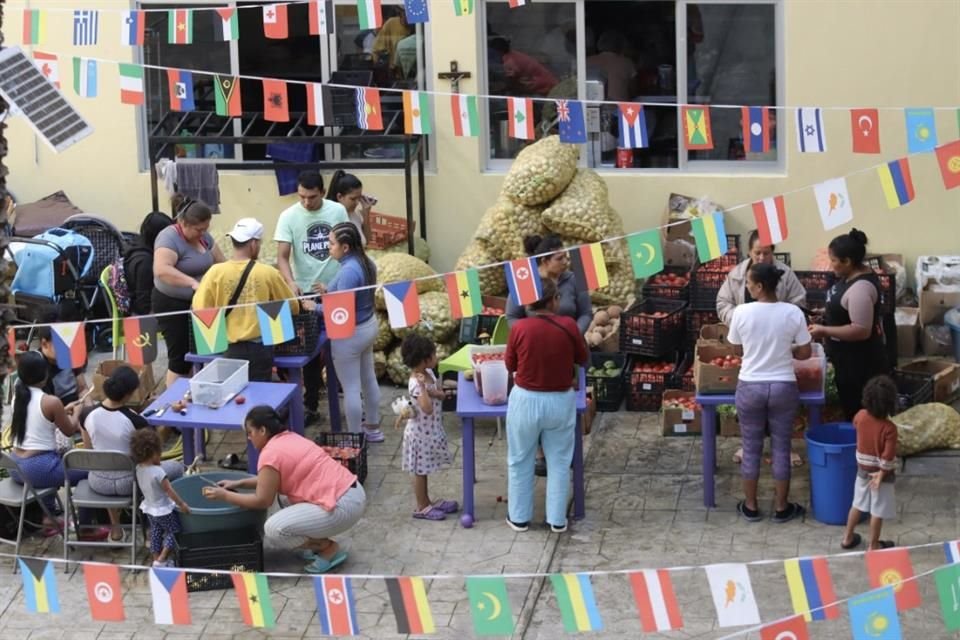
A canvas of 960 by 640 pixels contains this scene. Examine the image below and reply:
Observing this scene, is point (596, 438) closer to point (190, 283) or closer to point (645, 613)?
point (190, 283)

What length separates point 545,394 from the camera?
10.2 m

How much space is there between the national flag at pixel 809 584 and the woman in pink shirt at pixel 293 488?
10.2ft

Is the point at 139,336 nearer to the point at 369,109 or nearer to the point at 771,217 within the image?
the point at 369,109

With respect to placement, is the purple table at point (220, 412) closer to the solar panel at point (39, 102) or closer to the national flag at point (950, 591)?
the solar panel at point (39, 102)

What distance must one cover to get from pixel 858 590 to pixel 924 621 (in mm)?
532

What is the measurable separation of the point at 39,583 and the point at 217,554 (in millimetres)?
1775

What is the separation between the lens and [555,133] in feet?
47.5

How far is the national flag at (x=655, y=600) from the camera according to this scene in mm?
7785

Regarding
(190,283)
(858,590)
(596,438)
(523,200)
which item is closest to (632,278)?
Answer: (523,200)

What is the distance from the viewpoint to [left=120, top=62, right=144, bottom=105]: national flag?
12250 millimetres

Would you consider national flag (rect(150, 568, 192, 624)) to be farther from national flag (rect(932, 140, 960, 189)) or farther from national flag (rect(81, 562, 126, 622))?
national flag (rect(932, 140, 960, 189))

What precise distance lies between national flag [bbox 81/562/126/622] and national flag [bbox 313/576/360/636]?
1025 mm

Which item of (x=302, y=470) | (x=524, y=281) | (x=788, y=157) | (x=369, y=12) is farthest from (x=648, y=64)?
(x=302, y=470)

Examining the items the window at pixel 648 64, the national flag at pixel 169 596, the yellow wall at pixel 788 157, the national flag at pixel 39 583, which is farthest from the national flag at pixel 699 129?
the national flag at pixel 39 583
